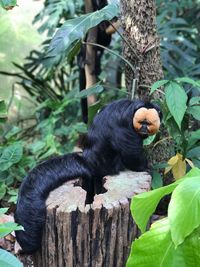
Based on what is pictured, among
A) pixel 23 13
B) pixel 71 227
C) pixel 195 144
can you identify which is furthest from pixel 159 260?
pixel 23 13

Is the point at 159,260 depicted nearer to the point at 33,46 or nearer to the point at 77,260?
the point at 77,260

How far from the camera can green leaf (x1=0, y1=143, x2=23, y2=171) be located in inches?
104

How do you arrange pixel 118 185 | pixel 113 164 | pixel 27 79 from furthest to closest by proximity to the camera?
pixel 27 79 < pixel 113 164 < pixel 118 185

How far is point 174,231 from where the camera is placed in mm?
1252

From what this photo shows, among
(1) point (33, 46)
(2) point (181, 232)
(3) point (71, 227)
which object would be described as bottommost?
(3) point (71, 227)

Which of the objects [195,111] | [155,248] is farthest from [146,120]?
[155,248]

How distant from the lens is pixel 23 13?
532 centimetres

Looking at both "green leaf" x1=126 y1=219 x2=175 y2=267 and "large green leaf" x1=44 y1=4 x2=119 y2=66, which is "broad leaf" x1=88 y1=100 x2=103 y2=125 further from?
"green leaf" x1=126 y1=219 x2=175 y2=267

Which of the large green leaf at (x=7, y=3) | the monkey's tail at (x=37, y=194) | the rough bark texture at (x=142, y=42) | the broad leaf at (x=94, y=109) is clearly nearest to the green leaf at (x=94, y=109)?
the broad leaf at (x=94, y=109)

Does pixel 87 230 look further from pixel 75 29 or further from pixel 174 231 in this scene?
pixel 75 29

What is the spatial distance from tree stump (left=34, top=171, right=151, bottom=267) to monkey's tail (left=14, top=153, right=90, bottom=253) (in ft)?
0.10

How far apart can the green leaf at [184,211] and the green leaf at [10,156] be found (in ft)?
4.93

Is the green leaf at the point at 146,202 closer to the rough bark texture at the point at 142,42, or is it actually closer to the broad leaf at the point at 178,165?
the broad leaf at the point at 178,165

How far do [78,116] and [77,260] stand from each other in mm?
2599
